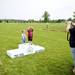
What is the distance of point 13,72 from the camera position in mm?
8266

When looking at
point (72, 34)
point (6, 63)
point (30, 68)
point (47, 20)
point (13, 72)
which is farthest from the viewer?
point (47, 20)

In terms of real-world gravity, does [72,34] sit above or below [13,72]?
above

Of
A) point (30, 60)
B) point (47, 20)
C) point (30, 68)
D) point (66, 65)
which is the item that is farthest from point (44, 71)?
point (47, 20)

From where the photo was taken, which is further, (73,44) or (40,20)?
(40,20)

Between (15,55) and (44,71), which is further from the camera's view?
(15,55)

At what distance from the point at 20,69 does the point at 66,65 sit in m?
2.49

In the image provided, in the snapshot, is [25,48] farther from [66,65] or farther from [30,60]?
[66,65]

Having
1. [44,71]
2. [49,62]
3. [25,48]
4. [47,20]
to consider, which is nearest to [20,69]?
[44,71]

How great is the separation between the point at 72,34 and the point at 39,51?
19.4ft

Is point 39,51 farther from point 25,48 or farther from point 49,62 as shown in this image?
point 49,62

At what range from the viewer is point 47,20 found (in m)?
105

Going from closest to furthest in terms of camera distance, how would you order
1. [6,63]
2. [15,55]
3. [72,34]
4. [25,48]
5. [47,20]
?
1. [72,34]
2. [6,63]
3. [15,55]
4. [25,48]
5. [47,20]

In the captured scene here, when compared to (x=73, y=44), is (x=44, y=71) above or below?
below

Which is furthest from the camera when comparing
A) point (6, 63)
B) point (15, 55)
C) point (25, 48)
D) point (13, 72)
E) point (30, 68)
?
point (25, 48)
